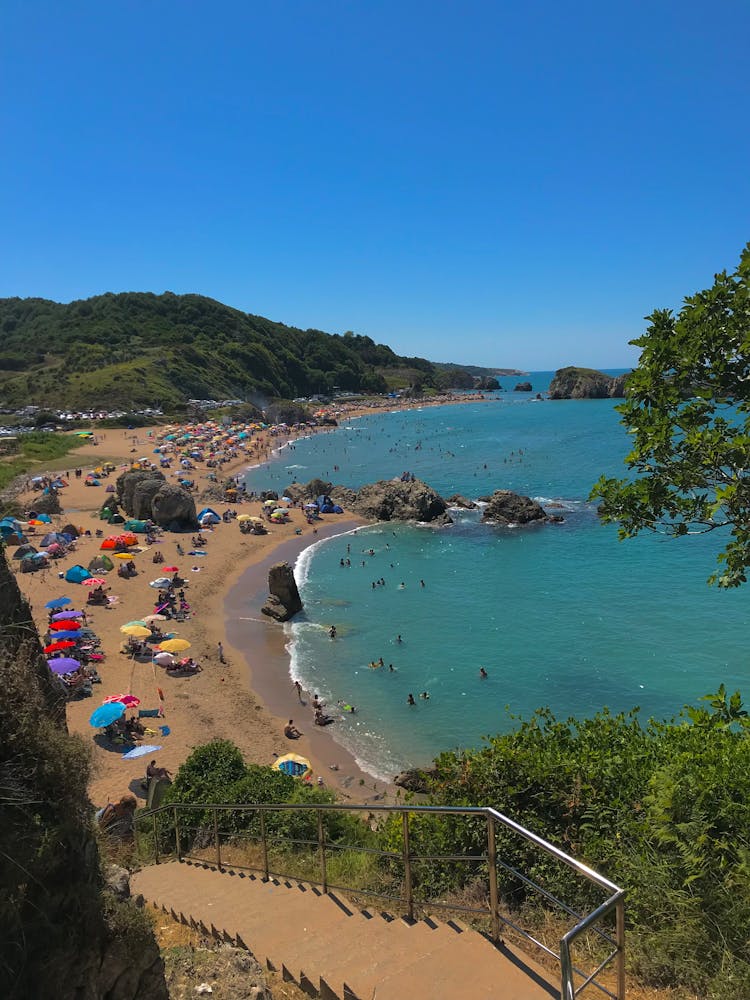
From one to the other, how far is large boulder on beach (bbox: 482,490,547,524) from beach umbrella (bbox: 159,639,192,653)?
87.4 ft

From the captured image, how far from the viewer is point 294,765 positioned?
56.3 ft

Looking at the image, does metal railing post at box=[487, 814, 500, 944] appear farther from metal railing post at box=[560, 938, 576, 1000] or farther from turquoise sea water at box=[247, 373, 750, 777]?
turquoise sea water at box=[247, 373, 750, 777]

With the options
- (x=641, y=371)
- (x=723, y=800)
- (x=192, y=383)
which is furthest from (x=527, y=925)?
(x=192, y=383)

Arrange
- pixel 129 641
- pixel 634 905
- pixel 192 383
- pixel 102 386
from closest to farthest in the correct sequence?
pixel 634 905 → pixel 129 641 → pixel 102 386 → pixel 192 383

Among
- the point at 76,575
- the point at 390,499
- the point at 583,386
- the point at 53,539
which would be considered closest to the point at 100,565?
the point at 76,575

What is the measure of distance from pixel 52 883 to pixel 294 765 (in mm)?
14040

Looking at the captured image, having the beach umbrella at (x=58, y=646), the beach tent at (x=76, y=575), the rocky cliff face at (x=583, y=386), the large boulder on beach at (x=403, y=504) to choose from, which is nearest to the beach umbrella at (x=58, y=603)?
the beach tent at (x=76, y=575)

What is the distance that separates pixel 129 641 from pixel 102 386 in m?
84.6

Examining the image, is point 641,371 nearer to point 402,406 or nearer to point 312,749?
point 312,749

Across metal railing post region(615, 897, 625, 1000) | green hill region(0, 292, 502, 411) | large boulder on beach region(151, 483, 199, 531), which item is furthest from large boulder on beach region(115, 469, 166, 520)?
green hill region(0, 292, 502, 411)

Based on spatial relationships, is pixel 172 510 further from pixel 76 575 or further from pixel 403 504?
pixel 403 504

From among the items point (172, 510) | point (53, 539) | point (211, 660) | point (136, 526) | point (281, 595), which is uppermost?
point (172, 510)

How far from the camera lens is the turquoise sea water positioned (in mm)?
21359

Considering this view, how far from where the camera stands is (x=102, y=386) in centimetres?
9950
